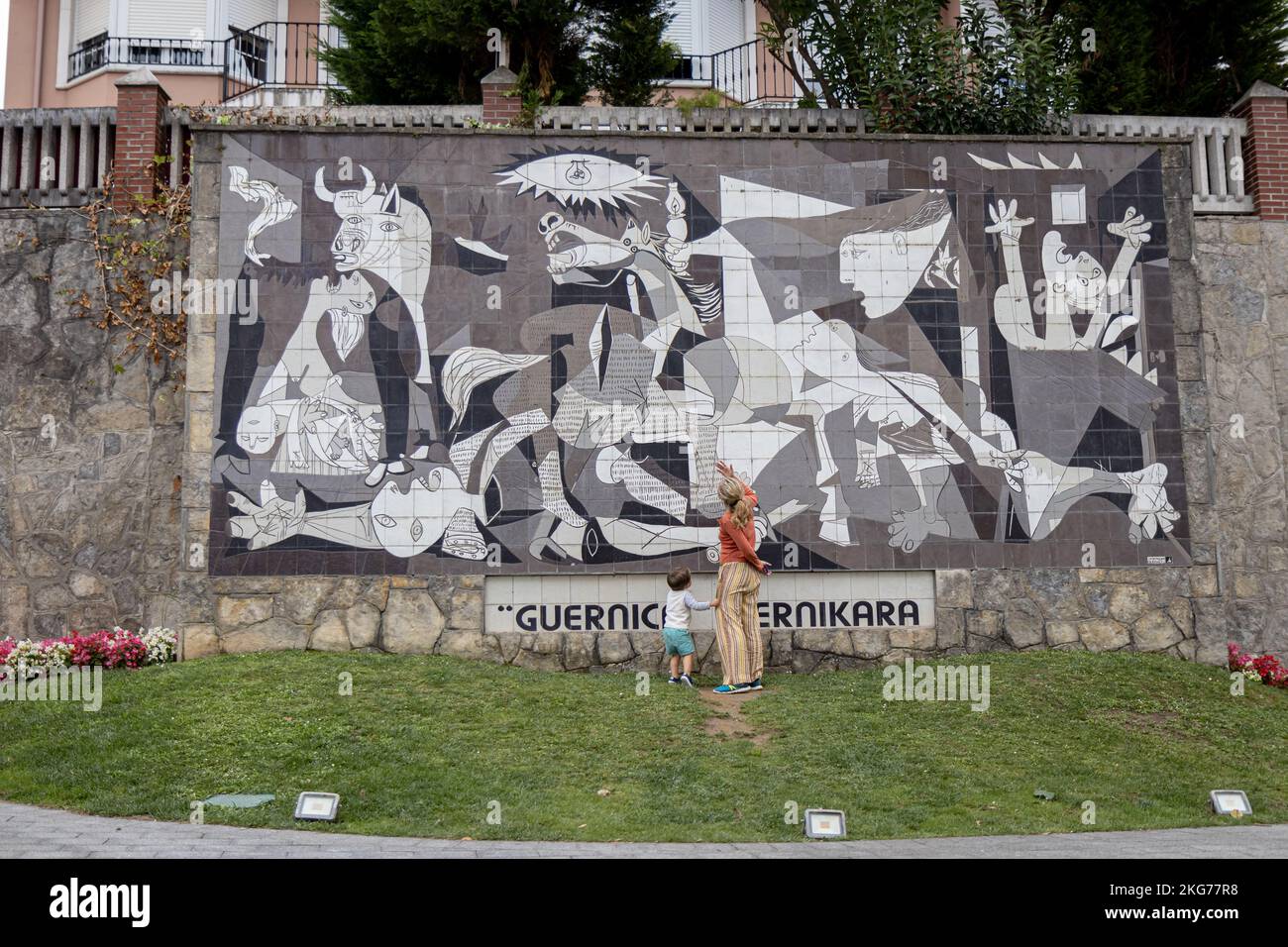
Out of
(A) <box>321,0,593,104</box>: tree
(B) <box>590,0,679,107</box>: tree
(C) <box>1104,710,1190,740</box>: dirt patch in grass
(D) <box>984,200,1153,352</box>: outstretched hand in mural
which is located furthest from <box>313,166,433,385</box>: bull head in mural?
(C) <box>1104,710,1190,740</box>: dirt patch in grass

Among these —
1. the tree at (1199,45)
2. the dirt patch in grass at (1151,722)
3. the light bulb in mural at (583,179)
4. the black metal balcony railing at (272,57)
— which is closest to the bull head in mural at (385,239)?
the light bulb in mural at (583,179)

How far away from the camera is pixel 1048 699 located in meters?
12.4

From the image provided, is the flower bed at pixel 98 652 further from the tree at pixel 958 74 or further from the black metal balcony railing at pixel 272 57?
the black metal balcony railing at pixel 272 57

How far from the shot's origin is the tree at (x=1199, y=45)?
20.0 m

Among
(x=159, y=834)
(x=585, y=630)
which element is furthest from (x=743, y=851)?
(x=585, y=630)

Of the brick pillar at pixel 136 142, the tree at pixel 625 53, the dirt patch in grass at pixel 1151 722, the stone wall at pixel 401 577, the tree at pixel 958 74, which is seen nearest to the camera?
the dirt patch in grass at pixel 1151 722

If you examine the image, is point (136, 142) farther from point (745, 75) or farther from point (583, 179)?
point (745, 75)

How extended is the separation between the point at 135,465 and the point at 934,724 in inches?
399

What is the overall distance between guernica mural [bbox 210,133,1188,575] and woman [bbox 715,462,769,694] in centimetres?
112

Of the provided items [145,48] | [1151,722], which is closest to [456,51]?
[145,48]

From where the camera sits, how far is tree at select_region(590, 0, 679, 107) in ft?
69.5

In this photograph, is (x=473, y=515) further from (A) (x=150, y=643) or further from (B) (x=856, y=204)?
(B) (x=856, y=204)

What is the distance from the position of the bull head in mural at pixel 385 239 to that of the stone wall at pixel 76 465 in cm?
301

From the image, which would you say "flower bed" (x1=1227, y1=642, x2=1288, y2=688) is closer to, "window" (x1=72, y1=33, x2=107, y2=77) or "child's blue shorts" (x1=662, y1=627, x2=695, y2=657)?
"child's blue shorts" (x1=662, y1=627, x2=695, y2=657)
